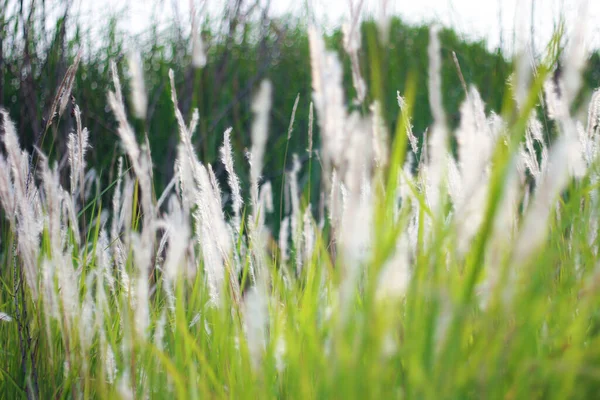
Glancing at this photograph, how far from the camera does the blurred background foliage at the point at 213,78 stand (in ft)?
7.13

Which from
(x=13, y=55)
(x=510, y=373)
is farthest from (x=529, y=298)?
(x=13, y=55)

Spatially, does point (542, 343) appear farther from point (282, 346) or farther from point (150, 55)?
point (150, 55)

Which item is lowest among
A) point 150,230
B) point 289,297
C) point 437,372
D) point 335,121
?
point 437,372

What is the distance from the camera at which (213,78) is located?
9.84 ft

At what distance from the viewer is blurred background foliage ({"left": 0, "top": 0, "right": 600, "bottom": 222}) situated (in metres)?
2.17

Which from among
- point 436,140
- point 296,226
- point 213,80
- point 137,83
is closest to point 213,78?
point 213,80

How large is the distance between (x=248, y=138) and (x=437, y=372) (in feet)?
8.82

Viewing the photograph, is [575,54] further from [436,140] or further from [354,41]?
[354,41]

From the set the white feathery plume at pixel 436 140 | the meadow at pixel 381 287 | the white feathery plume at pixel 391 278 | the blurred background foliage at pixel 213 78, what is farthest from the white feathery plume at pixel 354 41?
the blurred background foliage at pixel 213 78

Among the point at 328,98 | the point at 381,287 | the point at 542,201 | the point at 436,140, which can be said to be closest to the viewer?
the point at 542,201

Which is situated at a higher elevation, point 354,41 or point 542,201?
point 354,41

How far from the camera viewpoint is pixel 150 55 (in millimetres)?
2973

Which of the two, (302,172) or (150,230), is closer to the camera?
(150,230)

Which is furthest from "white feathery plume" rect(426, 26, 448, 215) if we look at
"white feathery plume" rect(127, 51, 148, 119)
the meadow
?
"white feathery plume" rect(127, 51, 148, 119)
